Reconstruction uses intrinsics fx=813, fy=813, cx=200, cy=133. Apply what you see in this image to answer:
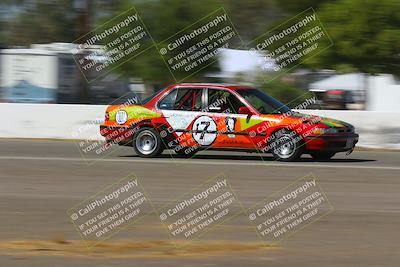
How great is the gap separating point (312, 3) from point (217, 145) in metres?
10.9

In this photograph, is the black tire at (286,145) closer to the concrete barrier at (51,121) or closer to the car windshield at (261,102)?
the car windshield at (261,102)

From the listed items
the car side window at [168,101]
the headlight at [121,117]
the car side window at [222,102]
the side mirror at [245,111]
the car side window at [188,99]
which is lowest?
the side mirror at [245,111]

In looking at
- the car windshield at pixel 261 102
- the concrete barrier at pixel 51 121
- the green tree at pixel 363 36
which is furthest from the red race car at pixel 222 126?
the green tree at pixel 363 36

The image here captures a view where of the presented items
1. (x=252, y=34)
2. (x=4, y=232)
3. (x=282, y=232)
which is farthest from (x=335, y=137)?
(x=252, y=34)

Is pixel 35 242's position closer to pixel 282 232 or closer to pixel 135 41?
pixel 282 232

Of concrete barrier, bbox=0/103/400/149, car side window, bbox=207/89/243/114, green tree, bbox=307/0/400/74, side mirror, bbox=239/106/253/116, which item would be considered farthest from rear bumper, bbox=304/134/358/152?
green tree, bbox=307/0/400/74

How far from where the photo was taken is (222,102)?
14.9m

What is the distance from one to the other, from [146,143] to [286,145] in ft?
8.75

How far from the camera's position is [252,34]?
47.9 meters

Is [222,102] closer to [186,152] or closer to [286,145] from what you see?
[186,152]

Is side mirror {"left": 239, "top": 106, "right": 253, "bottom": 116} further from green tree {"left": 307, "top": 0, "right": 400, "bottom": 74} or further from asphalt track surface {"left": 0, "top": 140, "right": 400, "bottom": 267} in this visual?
green tree {"left": 307, "top": 0, "right": 400, "bottom": 74}

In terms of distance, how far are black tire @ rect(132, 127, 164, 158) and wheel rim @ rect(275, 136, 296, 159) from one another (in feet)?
7.22

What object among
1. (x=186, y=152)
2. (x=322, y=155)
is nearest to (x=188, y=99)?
(x=186, y=152)

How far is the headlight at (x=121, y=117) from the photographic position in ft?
50.4
